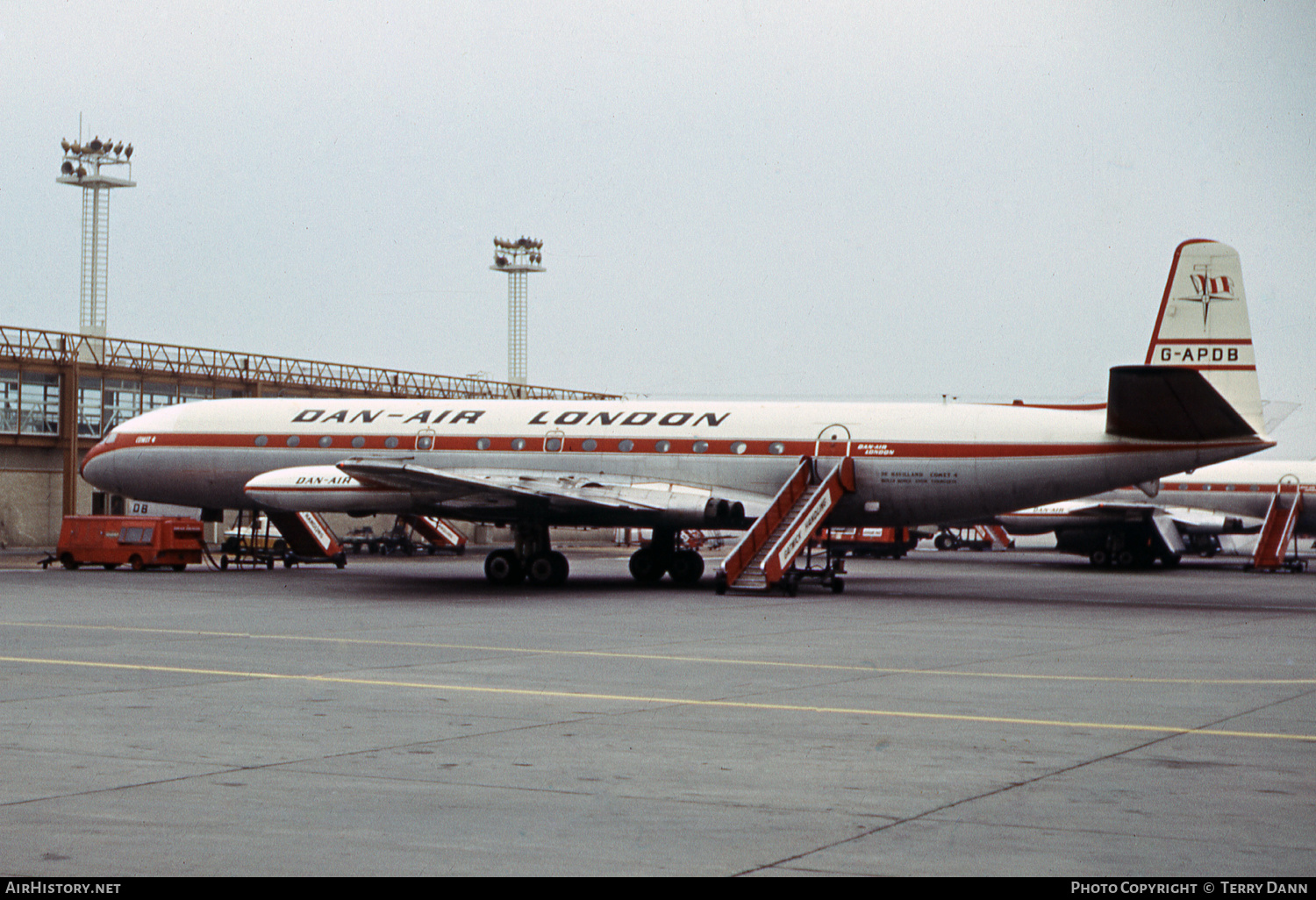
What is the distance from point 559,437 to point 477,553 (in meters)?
23.3

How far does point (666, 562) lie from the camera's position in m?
30.5

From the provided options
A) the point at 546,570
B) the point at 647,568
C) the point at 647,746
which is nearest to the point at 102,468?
the point at 546,570

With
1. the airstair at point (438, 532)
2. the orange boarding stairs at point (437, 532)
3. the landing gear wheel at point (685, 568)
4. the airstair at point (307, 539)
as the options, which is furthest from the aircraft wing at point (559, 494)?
the airstair at point (438, 532)

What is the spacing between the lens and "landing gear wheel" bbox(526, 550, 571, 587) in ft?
94.4

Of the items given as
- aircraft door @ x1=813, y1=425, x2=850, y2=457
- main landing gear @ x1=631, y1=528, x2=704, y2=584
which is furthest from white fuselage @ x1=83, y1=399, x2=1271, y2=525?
main landing gear @ x1=631, y1=528, x2=704, y2=584

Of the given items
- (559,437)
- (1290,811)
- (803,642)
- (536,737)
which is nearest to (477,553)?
(559,437)

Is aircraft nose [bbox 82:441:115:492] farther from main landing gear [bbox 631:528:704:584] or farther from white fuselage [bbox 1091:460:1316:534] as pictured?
white fuselage [bbox 1091:460:1316:534]

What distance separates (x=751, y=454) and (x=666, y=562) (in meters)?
3.93

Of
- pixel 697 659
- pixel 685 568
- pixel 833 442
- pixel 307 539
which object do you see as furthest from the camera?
pixel 307 539

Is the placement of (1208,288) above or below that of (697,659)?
above

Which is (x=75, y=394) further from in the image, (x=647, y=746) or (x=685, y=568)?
(x=647, y=746)

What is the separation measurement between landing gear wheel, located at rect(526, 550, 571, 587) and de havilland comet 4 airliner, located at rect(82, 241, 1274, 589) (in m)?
0.03

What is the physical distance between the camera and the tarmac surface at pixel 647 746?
6.38 meters
